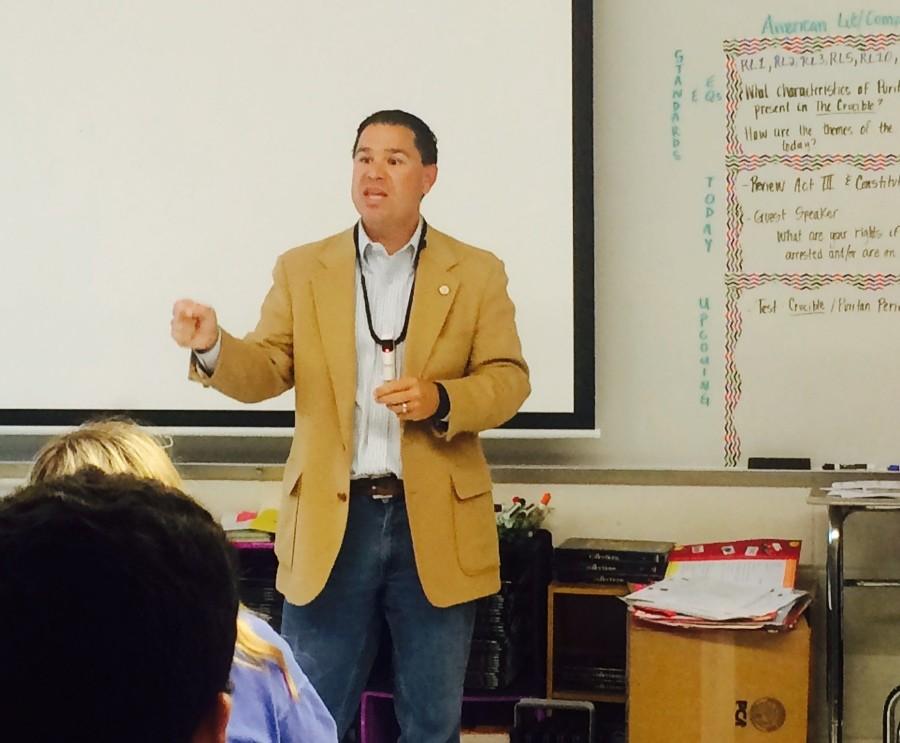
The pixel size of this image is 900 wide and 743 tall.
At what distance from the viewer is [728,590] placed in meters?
2.55

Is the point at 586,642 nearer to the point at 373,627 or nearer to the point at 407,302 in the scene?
the point at 373,627

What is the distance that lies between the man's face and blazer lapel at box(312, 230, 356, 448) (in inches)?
7.2

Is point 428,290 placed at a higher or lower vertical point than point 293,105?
lower

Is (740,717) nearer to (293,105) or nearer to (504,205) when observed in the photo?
(504,205)

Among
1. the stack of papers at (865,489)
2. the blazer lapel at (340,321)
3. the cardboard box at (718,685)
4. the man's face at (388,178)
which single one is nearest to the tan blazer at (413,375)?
the blazer lapel at (340,321)

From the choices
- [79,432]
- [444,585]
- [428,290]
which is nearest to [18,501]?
[79,432]

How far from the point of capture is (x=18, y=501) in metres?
0.69

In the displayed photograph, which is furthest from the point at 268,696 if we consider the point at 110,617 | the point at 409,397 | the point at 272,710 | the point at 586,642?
the point at 586,642

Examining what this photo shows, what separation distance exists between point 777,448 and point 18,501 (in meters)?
2.48

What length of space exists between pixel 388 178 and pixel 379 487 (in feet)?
2.56

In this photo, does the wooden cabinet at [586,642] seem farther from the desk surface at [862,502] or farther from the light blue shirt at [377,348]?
the light blue shirt at [377,348]

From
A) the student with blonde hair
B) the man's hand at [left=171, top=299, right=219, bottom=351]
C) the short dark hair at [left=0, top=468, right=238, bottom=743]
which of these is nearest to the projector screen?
the man's hand at [left=171, top=299, right=219, bottom=351]

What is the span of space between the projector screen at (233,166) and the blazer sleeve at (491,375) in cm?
61

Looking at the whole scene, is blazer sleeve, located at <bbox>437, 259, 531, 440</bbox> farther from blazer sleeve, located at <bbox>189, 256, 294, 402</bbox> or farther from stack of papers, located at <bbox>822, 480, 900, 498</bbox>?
stack of papers, located at <bbox>822, 480, 900, 498</bbox>
